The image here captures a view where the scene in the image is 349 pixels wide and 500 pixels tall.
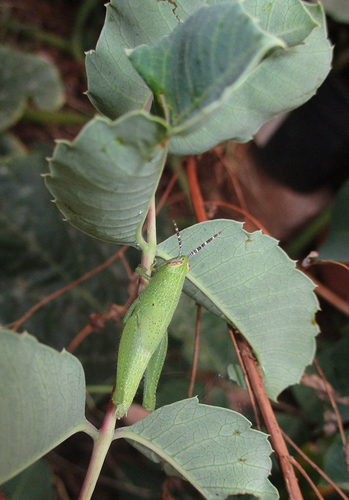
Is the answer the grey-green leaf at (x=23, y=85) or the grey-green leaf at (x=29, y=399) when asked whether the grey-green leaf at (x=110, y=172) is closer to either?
the grey-green leaf at (x=29, y=399)

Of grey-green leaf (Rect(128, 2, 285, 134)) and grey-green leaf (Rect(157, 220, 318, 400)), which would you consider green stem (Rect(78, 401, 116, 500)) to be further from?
grey-green leaf (Rect(128, 2, 285, 134))

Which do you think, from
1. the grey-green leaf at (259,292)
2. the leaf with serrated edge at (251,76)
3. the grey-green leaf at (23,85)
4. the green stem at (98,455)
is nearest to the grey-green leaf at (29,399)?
the green stem at (98,455)

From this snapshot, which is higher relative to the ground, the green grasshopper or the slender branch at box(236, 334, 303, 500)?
the green grasshopper

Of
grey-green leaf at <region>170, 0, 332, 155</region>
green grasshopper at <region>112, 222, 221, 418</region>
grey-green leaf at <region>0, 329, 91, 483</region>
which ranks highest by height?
grey-green leaf at <region>170, 0, 332, 155</region>

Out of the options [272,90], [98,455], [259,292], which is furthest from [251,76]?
[98,455]

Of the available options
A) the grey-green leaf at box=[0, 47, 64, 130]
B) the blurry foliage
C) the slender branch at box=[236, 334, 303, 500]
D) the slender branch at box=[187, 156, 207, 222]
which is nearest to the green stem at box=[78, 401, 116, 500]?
the slender branch at box=[236, 334, 303, 500]

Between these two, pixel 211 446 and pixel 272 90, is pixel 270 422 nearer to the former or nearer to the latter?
pixel 211 446
